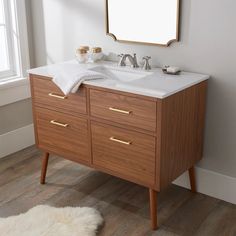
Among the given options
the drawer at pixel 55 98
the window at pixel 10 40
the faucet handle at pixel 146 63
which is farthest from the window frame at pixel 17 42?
the faucet handle at pixel 146 63

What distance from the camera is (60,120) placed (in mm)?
2490

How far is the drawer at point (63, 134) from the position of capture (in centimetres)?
241

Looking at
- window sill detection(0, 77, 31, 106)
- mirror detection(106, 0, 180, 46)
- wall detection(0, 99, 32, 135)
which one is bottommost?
wall detection(0, 99, 32, 135)

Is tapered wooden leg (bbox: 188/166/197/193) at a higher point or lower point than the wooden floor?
higher

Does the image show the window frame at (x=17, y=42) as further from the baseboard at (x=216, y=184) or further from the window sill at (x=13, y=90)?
the baseboard at (x=216, y=184)

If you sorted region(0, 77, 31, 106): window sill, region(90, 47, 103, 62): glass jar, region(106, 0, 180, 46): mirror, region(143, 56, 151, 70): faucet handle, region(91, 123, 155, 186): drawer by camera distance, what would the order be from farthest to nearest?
region(0, 77, 31, 106): window sill, region(90, 47, 103, 62): glass jar, region(143, 56, 151, 70): faucet handle, region(106, 0, 180, 46): mirror, region(91, 123, 155, 186): drawer

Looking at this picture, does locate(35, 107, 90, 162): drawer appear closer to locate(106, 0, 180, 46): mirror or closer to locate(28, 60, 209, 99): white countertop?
locate(28, 60, 209, 99): white countertop

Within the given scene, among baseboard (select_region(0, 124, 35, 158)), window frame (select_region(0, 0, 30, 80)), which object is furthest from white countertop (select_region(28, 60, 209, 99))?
baseboard (select_region(0, 124, 35, 158))

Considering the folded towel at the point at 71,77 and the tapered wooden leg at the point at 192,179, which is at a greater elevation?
the folded towel at the point at 71,77

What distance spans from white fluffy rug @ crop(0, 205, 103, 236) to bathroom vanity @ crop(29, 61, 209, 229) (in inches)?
11.5

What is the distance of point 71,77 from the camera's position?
7.51 feet

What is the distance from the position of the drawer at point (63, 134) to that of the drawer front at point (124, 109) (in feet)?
0.52

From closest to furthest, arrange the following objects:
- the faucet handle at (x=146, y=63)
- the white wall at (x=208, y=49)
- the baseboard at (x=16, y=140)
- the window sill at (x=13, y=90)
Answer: the white wall at (x=208, y=49) < the faucet handle at (x=146, y=63) < the window sill at (x=13, y=90) < the baseboard at (x=16, y=140)

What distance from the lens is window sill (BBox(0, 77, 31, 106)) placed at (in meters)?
3.03
